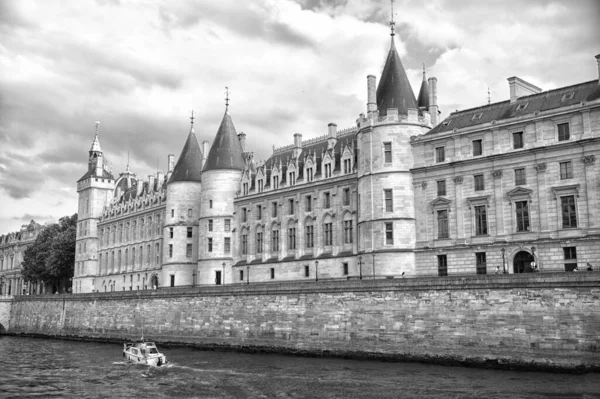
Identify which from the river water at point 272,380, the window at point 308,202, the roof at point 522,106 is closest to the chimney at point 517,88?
the roof at point 522,106

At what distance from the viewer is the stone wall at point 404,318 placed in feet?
113

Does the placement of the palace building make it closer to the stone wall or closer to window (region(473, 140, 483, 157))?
window (region(473, 140, 483, 157))

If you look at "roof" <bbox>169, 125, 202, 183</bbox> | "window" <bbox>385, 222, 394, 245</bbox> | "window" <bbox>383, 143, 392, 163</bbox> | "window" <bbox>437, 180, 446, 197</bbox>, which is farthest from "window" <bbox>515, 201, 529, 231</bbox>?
"roof" <bbox>169, 125, 202, 183</bbox>

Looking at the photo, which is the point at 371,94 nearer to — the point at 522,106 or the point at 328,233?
the point at 522,106

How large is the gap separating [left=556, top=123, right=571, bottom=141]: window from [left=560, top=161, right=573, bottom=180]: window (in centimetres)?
167

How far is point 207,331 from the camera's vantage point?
53.7 meters

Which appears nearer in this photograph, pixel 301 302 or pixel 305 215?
pixel 301 302

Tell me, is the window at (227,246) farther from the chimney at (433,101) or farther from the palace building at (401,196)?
the chimney at (433,101)

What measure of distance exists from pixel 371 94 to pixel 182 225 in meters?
30.7

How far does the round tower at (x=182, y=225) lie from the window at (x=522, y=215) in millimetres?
39330

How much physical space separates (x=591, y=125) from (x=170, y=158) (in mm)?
63138

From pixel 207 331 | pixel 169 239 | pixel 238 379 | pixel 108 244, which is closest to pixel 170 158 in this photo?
pixel 108 244

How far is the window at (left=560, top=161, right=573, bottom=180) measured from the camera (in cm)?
4428

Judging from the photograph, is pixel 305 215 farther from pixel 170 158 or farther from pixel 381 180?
pixel 170 158
